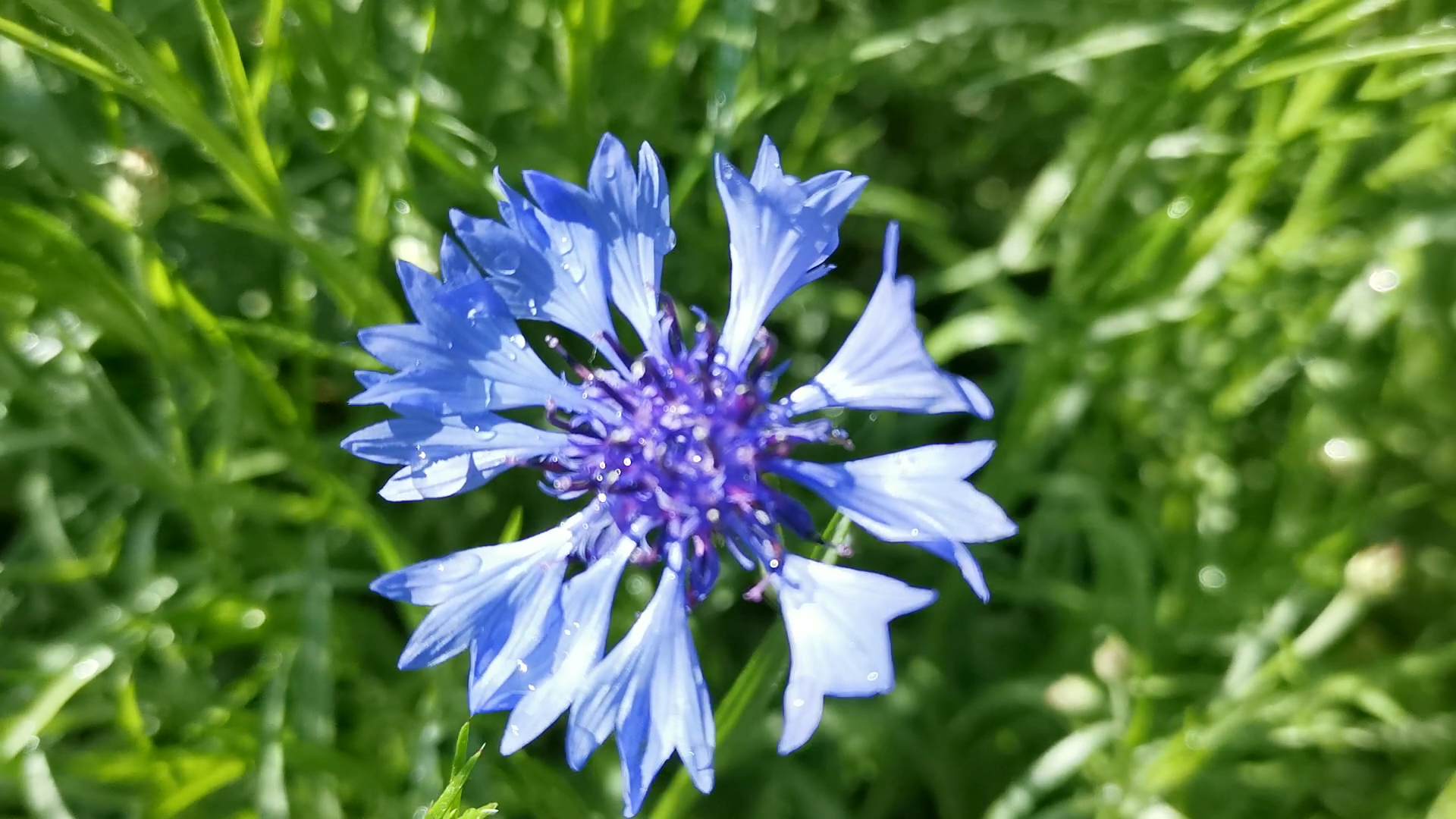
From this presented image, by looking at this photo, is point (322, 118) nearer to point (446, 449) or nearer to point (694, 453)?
point (446, 449)

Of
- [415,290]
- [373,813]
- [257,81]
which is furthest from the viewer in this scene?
[373,813]

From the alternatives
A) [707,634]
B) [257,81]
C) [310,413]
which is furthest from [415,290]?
[707,634]

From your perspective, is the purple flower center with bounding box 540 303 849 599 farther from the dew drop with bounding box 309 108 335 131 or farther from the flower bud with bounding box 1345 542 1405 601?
the flower bud with bounding box 1345 542 1405 601

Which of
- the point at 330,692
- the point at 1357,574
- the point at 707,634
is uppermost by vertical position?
the point at 1357,574

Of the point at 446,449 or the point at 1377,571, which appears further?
the point at 1377,571

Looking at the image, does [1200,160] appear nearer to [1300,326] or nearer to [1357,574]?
[1300,326]

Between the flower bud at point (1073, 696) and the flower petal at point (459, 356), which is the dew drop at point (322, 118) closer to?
the flower petal at point (459, 356)

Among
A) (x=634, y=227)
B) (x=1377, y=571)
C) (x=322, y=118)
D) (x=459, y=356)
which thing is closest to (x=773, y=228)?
(x=634, y=227)
